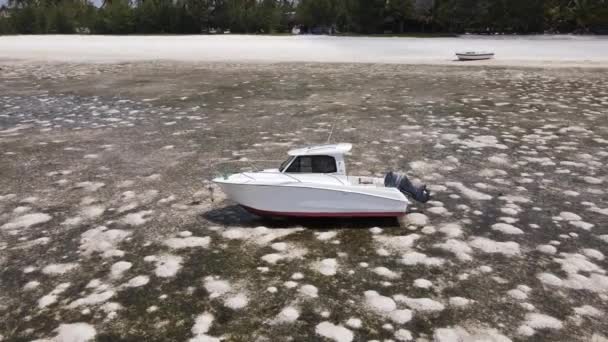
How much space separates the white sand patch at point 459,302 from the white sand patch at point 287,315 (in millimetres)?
1760

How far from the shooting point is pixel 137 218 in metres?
8.35

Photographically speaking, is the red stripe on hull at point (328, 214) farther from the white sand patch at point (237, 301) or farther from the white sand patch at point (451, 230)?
the white sand patch at point (237, 301)

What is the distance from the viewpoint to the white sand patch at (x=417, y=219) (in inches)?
317

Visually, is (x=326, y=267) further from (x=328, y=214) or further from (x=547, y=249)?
(x=547, y=249)

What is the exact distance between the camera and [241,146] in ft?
41.9

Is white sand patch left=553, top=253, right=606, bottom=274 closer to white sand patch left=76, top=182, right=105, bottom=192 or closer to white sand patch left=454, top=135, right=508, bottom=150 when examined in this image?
white sand patch left=454, top=135, right=508, bottom=150

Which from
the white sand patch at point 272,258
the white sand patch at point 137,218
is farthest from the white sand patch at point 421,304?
the white sand patch at point 137,218

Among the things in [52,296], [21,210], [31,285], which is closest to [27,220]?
[21,210]

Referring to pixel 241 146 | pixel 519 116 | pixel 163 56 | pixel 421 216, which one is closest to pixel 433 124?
pixel 519 116

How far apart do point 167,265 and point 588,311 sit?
505 centimetres

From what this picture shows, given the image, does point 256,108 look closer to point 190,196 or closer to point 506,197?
point 190,196

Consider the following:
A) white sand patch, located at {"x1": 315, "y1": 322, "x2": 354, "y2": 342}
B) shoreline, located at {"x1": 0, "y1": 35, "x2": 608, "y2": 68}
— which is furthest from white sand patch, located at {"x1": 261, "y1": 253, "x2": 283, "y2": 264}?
shoreline, located at {"x1": 0, "y1": 35, "x2": 608, "y2": 68}

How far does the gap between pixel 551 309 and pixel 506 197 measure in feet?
12.1

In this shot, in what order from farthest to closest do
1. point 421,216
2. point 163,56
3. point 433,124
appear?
1. point 163,56
2. point 433,124
3. point 421,216
